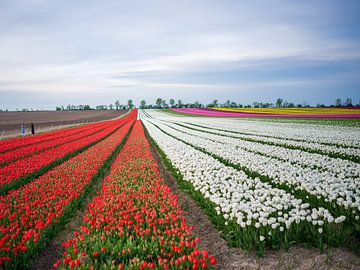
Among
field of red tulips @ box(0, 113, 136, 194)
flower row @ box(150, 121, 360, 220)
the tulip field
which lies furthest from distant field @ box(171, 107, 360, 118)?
field of red tulips @ box(0, 113, 136, 194)

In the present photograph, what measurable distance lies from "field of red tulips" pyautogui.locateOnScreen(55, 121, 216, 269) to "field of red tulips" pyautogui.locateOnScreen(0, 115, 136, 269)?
0.72 metres

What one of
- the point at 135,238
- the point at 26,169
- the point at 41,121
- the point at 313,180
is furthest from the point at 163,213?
the point at 41,121

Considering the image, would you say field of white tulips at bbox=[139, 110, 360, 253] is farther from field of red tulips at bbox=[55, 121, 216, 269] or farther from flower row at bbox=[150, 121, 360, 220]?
field of red tulips at bbox=[55, 121, 216, 269]

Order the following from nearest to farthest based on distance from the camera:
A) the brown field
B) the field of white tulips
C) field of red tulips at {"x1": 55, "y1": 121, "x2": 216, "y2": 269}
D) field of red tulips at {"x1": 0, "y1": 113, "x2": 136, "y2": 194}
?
field of red tulips at {"x1": 55, "y1": 121, "x2": 216, "y2": 269} → the field of white tulips → field of red tulips at {"x1": 0, "y1": 113, "x2": 136, "y2": 194} → the brown field

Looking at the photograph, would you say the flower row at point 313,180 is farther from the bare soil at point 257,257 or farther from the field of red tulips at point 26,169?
the field of red tulips at point 26,169

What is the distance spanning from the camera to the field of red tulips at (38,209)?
4.75 metres

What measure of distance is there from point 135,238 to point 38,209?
126 inches

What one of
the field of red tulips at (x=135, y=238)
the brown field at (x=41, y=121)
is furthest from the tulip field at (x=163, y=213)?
the brown field at (x=41, y=121)

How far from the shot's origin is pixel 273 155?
520 inches

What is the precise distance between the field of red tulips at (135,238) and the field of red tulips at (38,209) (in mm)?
718

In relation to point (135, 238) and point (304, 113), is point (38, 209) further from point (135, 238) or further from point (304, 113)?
point (304, 113)

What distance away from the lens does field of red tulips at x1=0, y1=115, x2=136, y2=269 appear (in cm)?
475

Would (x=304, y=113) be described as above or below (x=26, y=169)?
above

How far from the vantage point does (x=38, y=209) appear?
21.7ft
